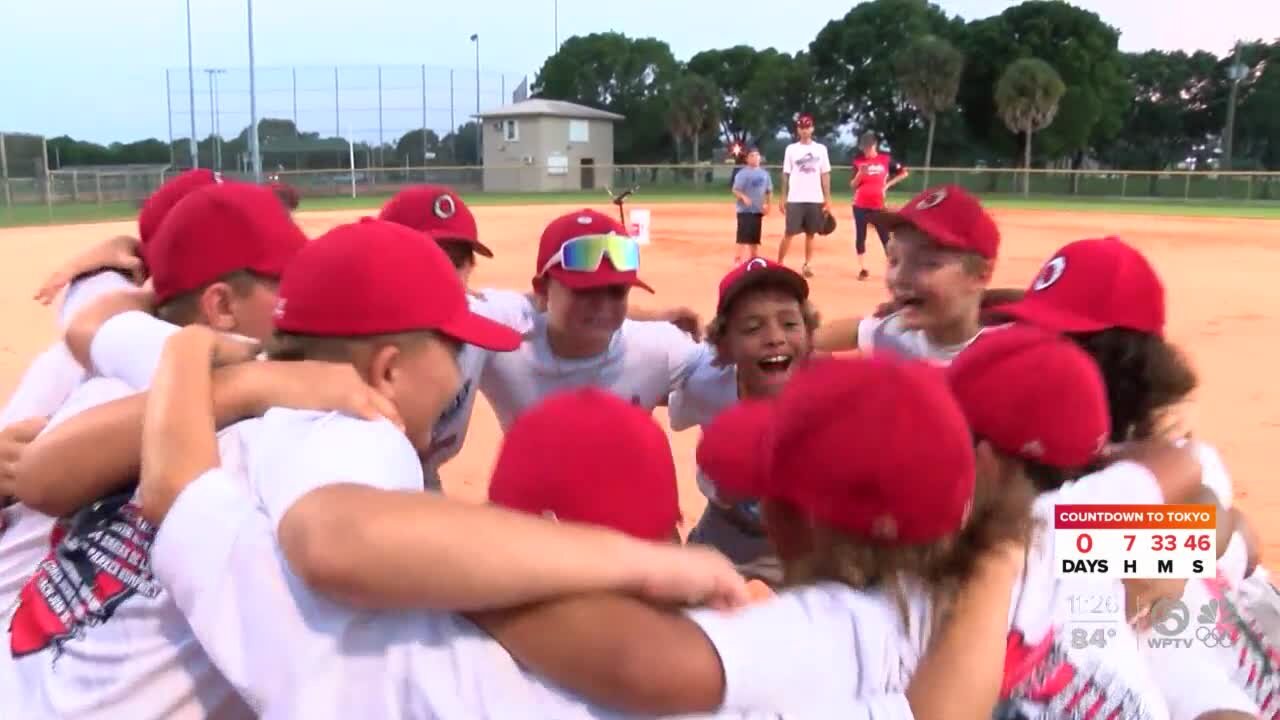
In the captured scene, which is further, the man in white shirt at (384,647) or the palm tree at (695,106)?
the palm tree at (695,106)

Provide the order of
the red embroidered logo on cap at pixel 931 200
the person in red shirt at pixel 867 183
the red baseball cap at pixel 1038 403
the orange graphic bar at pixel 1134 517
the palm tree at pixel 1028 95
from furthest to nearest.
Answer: the palm tree at pixel 1028 95, the person in red shirt at pixel 867 183, the red embroidered logo on cap at pixel 931 200, the orange graphic bar at pixel 1134 517, the red baseball cap at pixel 1038 403

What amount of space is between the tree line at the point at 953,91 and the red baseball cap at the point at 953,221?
A: 52766mm

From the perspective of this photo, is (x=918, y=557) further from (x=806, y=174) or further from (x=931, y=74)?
(x=931, y=74)

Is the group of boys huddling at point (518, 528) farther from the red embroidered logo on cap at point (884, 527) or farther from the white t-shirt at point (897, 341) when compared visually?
the white t-shirt at point (897, 341)

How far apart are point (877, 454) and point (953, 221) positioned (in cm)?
251

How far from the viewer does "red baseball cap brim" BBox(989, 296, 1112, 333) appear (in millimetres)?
2664

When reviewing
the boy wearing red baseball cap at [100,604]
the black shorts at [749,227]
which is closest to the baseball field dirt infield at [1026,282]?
the black shorts at [749,227]

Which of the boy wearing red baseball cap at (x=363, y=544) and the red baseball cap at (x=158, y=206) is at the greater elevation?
the red baseball cap at (x=158, y=206)

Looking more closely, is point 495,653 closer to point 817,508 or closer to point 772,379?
point 817,508

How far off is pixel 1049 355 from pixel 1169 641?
2.90 ft

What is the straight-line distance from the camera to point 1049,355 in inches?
80.3

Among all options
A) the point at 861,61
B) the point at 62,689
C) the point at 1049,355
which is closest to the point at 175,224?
the point at 62,689

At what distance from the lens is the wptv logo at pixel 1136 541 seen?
2109 mm

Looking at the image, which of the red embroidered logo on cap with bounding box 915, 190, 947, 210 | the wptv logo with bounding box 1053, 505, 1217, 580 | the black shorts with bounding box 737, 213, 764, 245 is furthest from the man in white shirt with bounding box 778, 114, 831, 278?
the wptv logo with bounding box 1053, 505, 1217, 580
